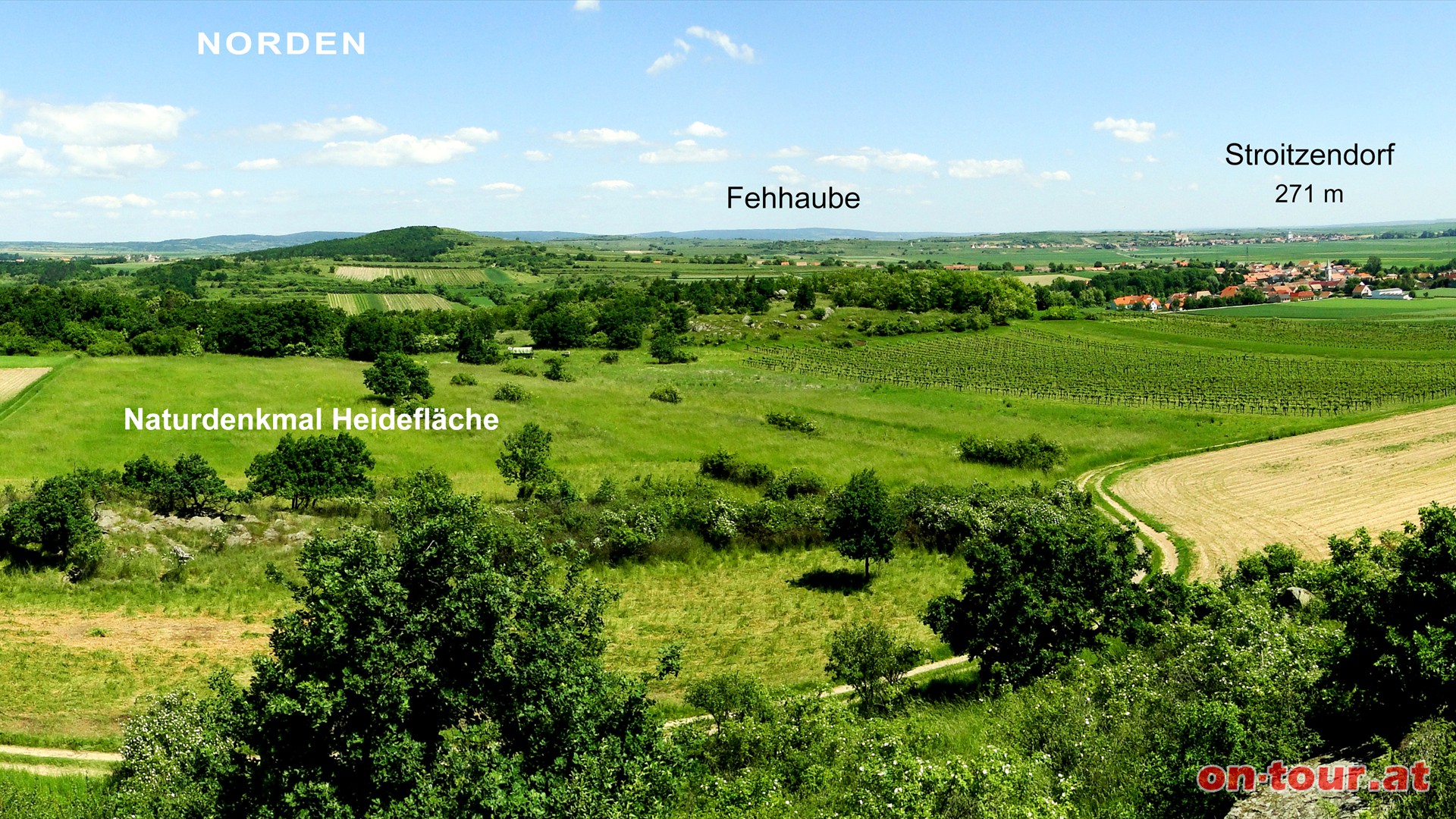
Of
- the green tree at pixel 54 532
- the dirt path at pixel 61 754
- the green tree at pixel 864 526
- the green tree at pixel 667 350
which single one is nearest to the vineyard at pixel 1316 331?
the green tree at pixel 667 350

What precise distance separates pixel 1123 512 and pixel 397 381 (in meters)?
60.9

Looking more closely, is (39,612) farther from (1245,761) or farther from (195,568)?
(1245,761)

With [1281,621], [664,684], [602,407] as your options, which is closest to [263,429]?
[602,407]

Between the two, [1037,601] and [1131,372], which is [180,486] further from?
[1131,372]

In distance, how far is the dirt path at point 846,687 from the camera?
27.1 meters

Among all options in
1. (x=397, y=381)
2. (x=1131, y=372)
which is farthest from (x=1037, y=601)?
(x=1131, y=372)

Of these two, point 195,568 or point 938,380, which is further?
point 938,380

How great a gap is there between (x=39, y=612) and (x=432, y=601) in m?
29.7

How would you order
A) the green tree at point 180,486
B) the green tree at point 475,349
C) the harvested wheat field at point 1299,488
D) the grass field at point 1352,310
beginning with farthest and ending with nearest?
the grass field at point 1352,310 → the green tree at point 475,349 → the harvested wheat field at point 1299,488 → the green tree at point 180,486

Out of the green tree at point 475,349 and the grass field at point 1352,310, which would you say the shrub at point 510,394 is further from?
the grass field at point 1352,310

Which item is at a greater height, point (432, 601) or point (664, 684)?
point (432, 601)

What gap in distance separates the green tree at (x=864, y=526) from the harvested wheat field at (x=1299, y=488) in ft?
48.7

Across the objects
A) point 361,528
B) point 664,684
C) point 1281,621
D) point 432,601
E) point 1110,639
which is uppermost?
point 361,528

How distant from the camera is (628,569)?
1806 inches
